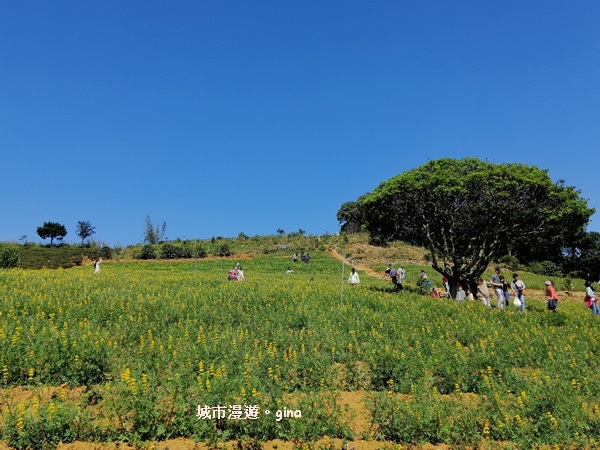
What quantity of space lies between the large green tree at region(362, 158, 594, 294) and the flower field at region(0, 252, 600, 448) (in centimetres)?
567

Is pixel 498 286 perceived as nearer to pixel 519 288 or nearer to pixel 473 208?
pixel 519 288

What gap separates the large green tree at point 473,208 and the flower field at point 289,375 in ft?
18.6

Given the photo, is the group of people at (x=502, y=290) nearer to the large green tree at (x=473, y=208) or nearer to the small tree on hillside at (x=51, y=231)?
the large green tree at (x=473, y=208)

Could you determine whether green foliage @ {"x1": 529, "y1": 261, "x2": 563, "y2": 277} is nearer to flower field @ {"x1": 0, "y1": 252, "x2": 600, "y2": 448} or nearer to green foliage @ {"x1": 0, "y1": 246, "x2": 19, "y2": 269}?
flower field @ {"x1": 0, "y1": 252, "x2": 600, "y2": 448}

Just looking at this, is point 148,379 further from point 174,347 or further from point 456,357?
point 456,357

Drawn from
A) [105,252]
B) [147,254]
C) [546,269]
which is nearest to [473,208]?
[546,269]

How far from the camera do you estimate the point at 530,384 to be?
7184mm

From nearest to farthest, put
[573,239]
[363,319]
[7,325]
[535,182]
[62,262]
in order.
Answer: [7,325], [363,319], [535,182], [573,239], [62,262]

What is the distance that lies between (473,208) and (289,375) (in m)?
14.3

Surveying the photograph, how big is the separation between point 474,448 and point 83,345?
7332 millimetres

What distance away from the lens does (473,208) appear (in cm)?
1869

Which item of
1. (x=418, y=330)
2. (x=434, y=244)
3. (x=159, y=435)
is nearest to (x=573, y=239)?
(x=434, y=244)

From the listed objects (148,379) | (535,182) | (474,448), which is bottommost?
(474,448)

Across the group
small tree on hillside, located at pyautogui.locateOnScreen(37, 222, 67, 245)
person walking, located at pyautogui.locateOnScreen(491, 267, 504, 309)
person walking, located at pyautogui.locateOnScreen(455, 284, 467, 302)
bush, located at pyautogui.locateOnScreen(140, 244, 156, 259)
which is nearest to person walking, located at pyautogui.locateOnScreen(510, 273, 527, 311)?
person walking, located at pyautogui.locateOnScreen(491, 267, 504, 309)
